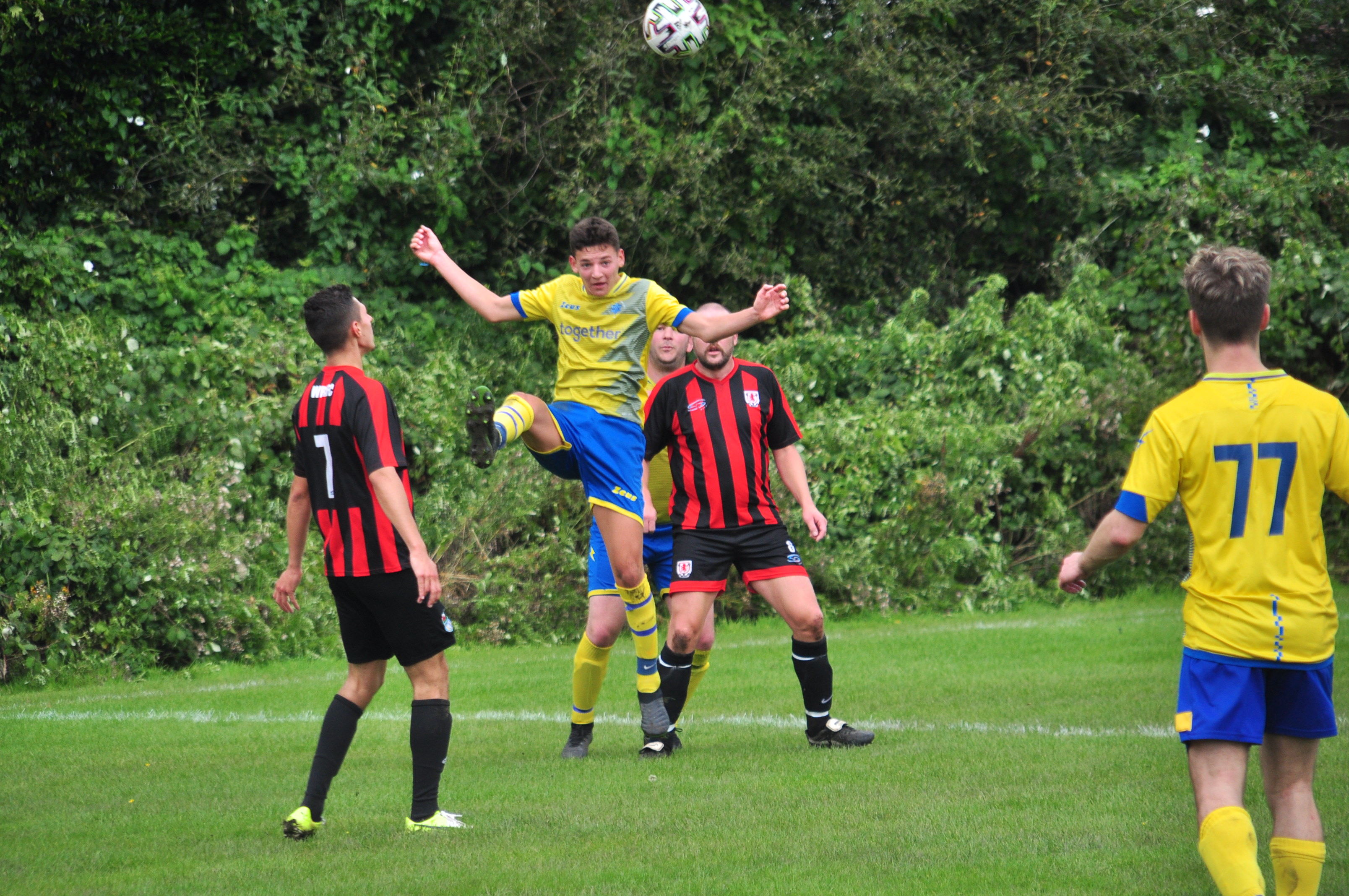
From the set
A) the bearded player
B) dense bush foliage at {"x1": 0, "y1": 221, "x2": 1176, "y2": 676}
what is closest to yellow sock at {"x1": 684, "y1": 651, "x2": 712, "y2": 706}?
the bearded player

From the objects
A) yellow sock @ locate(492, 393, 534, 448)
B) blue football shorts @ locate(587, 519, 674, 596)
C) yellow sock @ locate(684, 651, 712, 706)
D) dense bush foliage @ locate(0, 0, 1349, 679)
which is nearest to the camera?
yellow sock @ locate(492, 393, 534, 448)

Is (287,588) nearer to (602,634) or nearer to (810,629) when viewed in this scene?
(602,634)

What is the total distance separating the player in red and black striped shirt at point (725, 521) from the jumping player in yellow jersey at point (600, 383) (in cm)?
17

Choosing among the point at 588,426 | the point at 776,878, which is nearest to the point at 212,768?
the point at 588,426

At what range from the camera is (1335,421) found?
11.0ft

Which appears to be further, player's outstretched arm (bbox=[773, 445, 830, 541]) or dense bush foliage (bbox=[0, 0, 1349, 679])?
dense bush foliage (bbox=[0, 0, 1349, 679])

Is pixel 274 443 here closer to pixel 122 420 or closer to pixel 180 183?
pixel 122 420

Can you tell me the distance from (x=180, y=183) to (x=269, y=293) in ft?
5.41

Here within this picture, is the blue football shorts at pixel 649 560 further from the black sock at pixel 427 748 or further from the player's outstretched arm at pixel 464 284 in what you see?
the black sock at pixel 427 748

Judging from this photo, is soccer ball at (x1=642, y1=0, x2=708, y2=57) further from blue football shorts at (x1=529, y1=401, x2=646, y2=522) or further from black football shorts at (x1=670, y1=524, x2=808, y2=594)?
black football shorts at (x1=670, y1=524, x2=808, y2=594)

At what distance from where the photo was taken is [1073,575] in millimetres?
3490

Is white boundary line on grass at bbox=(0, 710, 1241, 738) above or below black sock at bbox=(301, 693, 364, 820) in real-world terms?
below

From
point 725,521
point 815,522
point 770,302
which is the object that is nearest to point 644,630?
point 725,521

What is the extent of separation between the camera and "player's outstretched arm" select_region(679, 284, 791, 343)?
5.43 metres
